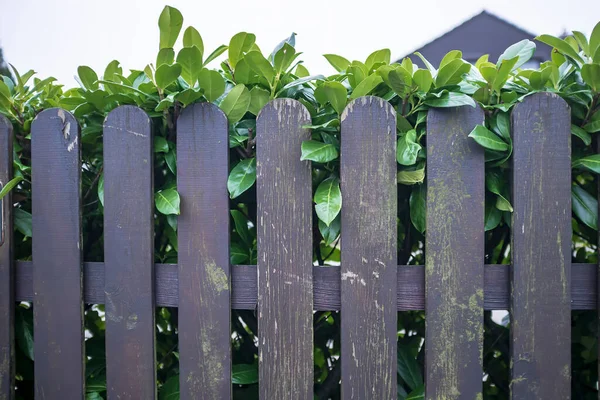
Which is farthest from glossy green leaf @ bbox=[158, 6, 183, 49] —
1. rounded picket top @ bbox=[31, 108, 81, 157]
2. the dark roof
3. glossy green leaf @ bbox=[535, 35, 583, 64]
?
the dark roof

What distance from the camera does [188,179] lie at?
1.07 meters

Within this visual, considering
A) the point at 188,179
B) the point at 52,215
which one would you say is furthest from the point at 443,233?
A: the point at 52,215

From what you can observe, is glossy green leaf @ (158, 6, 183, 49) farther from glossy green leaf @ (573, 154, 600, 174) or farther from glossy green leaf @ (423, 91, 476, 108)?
glossy green leaf @ (573, 154, 600, 174)

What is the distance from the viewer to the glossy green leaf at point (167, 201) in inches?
40.5

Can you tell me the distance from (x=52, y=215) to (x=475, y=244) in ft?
3.63

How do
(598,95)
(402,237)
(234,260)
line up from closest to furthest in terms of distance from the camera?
1. (598,95)
2. (234,260)
3. (402,237)

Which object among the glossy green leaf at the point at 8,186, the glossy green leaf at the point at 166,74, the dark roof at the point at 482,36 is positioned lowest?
the glossy green leaf at the point at 8,186

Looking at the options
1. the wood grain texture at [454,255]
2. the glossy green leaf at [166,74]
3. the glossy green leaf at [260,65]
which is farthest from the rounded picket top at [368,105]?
the glossy green leaf at [166,74]

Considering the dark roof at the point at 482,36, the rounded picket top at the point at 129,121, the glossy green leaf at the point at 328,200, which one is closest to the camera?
the glossy green leaf at the point at 328,200

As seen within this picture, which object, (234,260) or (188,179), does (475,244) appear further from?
(188,179)

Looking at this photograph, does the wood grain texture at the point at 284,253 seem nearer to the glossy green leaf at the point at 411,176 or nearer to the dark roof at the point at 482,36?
the glossy green leaf at the point at 411,176

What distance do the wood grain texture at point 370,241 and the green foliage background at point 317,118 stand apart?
38 mm

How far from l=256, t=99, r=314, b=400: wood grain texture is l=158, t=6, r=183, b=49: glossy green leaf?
0.32 metres

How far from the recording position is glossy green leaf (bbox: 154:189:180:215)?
103cm
